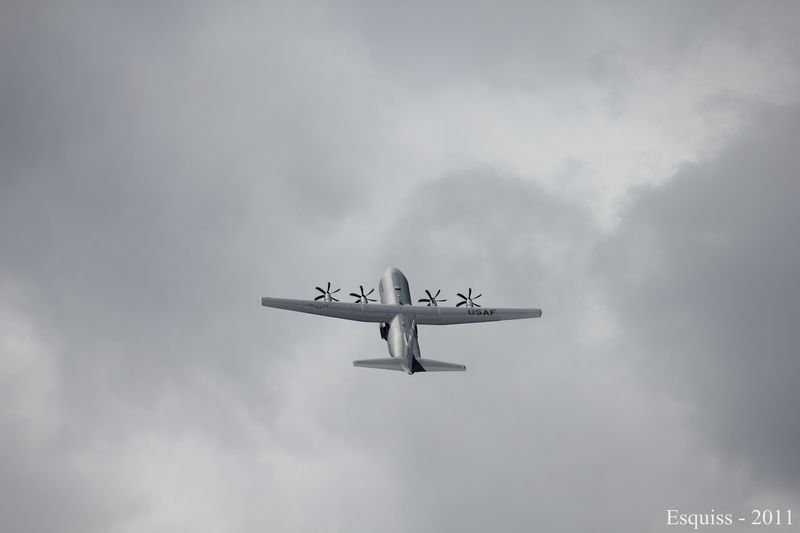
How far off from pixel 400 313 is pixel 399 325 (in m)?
2.63

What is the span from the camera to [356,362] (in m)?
101

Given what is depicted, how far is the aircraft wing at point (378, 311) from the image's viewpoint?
363ft

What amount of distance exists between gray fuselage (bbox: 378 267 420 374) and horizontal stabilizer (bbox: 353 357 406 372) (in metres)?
0.72

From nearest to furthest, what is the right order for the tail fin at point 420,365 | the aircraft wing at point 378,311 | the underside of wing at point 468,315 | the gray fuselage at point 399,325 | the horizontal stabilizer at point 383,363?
the horizontal stabilizer at point 383,363, the tail fin at point 420,365, the gray fuselage at point 399,325, the aircraft wing at point 378,311, the underside of wing at point 468,315

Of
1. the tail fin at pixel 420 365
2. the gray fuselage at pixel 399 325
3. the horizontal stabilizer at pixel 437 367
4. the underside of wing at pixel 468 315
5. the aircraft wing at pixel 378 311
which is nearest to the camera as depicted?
the tail fin at pixel 420 365

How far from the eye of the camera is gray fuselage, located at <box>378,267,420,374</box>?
344ft

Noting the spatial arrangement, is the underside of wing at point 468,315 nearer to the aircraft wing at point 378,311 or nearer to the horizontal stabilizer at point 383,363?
the aircraft wing at point 378,311

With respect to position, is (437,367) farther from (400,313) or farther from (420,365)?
(400,313)

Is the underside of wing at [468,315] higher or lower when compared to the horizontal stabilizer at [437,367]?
higher

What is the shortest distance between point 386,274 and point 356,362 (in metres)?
24.1

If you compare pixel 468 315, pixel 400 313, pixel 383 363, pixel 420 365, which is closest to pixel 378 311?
pixel 400 313

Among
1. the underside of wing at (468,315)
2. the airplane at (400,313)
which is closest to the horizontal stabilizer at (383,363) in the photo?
the airplane at (400,313)

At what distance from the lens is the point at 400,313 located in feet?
366

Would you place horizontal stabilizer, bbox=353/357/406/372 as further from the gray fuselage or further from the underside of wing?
the underside of wing
